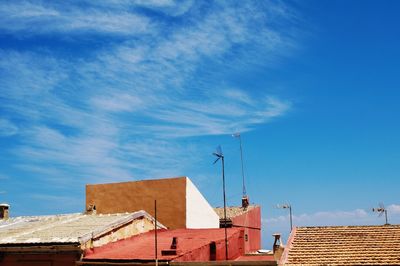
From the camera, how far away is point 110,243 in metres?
24.5

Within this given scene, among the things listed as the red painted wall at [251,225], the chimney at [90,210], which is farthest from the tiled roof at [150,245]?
the red painted wall at [251,225]

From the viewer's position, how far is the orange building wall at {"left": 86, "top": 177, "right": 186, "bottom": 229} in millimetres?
30906

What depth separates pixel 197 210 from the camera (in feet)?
107

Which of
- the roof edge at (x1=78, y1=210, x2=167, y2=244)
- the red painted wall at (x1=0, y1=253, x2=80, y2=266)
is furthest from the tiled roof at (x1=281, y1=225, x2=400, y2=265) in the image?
the red painted wall at (x1=0, y1=253, x2=80, y2=266)

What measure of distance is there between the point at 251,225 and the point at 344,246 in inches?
669

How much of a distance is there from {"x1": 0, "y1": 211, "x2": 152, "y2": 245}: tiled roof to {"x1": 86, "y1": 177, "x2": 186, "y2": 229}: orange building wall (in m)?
2.88

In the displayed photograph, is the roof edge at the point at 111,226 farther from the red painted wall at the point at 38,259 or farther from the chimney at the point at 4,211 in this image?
the chimney at the point at 4,211

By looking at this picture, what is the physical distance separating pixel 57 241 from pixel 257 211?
22.2 meters

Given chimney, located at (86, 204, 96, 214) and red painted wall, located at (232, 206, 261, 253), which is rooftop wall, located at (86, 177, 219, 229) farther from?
red painted wall, located at (232, 206, 261, 253)

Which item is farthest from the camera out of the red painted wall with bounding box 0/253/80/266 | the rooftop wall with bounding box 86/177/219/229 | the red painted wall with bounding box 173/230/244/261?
the rooftop wall with bounding box 86/177/219/229

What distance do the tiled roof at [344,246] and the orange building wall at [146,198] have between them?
26.6 feet

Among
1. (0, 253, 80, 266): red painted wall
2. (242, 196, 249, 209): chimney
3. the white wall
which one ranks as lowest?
(0, 253, 80, 266): red painted wall

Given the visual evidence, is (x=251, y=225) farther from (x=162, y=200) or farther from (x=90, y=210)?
(x=90, y=210)

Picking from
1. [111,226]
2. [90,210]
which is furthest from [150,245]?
[90,210]
